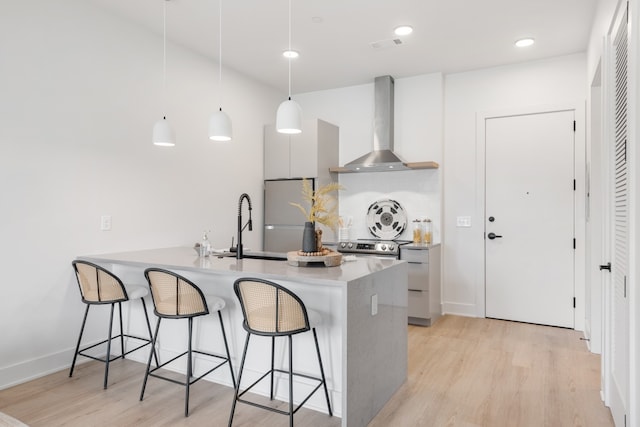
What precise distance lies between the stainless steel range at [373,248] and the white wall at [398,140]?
61 cm

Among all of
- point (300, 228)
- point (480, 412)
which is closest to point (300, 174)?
point (300, 228)

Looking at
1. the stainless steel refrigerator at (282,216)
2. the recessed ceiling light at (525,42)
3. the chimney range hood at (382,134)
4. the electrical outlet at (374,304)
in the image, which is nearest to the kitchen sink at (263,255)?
the electrical outlet at (374,304)

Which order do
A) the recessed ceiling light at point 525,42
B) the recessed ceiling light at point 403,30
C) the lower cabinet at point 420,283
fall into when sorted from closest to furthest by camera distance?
the recessed ceiling light at point 403,30, the recessed ceiling light at point 525,42, the lower cabinet at point 420,283

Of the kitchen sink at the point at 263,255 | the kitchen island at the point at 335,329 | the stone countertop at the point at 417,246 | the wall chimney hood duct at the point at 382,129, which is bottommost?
the kitchen island at the point at 335,329

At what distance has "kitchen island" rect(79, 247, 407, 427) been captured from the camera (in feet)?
7.29

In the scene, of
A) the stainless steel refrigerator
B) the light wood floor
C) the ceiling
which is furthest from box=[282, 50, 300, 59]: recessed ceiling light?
the light wood floor

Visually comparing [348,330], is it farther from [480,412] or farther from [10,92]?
[10,92]

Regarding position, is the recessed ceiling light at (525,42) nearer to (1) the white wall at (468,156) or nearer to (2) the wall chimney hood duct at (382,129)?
(1) the white wall at (468,156)

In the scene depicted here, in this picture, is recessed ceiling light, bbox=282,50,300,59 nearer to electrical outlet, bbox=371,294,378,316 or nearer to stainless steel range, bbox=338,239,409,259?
stainless steel range, bbox=338,239,409,259

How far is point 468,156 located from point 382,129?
1.06 meters

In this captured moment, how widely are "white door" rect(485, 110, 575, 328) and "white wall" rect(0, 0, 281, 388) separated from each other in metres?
3.24

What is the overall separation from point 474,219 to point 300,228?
6.64ft

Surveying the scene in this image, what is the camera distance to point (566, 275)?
4328mm

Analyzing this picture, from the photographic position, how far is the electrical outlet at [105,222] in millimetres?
3365
